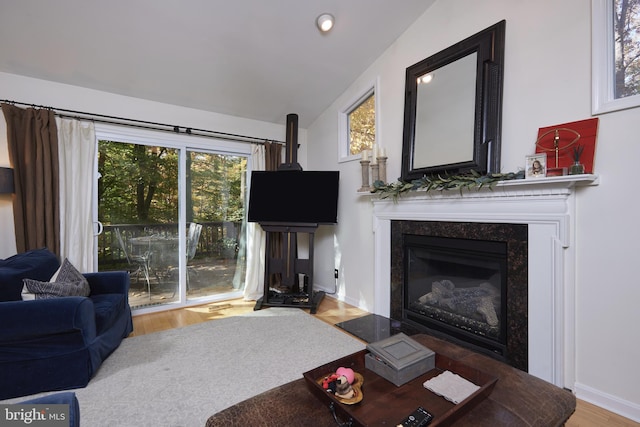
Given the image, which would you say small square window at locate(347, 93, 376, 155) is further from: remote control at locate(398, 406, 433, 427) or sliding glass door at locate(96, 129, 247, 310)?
remote control at locate(398, 406, 433, 427)

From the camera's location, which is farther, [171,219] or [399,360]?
[171,219]

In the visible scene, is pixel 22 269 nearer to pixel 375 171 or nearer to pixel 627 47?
pixel 375 171

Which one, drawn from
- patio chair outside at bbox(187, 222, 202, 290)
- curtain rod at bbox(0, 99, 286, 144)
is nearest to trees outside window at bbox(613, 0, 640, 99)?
curtain rod at bbox(0, 99, 286, 144)

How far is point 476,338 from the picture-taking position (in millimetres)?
2293

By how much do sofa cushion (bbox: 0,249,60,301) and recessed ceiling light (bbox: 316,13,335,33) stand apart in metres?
3.06

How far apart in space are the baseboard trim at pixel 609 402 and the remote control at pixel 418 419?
4.97ft

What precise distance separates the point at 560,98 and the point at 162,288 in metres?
4.22

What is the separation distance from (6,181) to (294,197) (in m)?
2.53

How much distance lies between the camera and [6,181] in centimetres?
241

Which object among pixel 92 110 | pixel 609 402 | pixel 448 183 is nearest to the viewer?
pixel 609 402

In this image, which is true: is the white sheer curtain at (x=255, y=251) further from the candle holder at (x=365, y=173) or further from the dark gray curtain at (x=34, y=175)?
the dark gray curtain at (x=34, y=175)

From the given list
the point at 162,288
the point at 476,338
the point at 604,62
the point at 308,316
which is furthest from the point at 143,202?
the point at 604,62

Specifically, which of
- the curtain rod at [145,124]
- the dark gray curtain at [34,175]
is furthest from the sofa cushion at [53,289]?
the curtain rod at [145,124]

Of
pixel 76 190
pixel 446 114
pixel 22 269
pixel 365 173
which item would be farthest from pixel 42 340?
pixel 446 114
